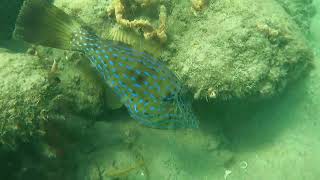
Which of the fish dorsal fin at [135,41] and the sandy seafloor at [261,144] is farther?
the sandy seafloor at [261,144]

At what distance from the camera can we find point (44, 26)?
4211 millimetres

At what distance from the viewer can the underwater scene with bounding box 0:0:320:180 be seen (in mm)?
4016

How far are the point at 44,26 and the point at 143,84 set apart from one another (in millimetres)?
1741

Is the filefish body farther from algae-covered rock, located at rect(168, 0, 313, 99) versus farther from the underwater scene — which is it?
algae-covered rock, located at rect(168, 0, 313, 99)

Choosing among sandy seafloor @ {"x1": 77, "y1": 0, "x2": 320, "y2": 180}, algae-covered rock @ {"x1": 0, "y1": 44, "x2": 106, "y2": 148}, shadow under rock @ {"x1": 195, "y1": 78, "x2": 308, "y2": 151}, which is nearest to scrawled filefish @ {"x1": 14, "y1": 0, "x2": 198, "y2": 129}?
algae-covered rock @ {"x1": 0, "y1": 44, "x2": 106, "y2": 148}

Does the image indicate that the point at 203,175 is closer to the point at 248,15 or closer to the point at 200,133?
the point at 200,133

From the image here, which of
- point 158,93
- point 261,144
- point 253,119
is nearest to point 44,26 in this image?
point 158,93

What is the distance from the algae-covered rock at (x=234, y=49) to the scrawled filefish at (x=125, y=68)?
2.15ft

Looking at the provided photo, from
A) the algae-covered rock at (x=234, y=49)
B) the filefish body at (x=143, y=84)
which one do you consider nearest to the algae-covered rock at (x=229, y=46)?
the algae-covered rock at (x=234, y=49)

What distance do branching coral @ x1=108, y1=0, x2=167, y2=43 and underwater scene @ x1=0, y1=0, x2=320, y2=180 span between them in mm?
23

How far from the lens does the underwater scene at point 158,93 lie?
4.02 m

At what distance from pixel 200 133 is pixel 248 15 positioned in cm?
232

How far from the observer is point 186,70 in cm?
458

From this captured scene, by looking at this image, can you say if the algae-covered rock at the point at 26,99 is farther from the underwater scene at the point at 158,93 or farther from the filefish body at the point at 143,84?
the filefish body at the point at 143,84
